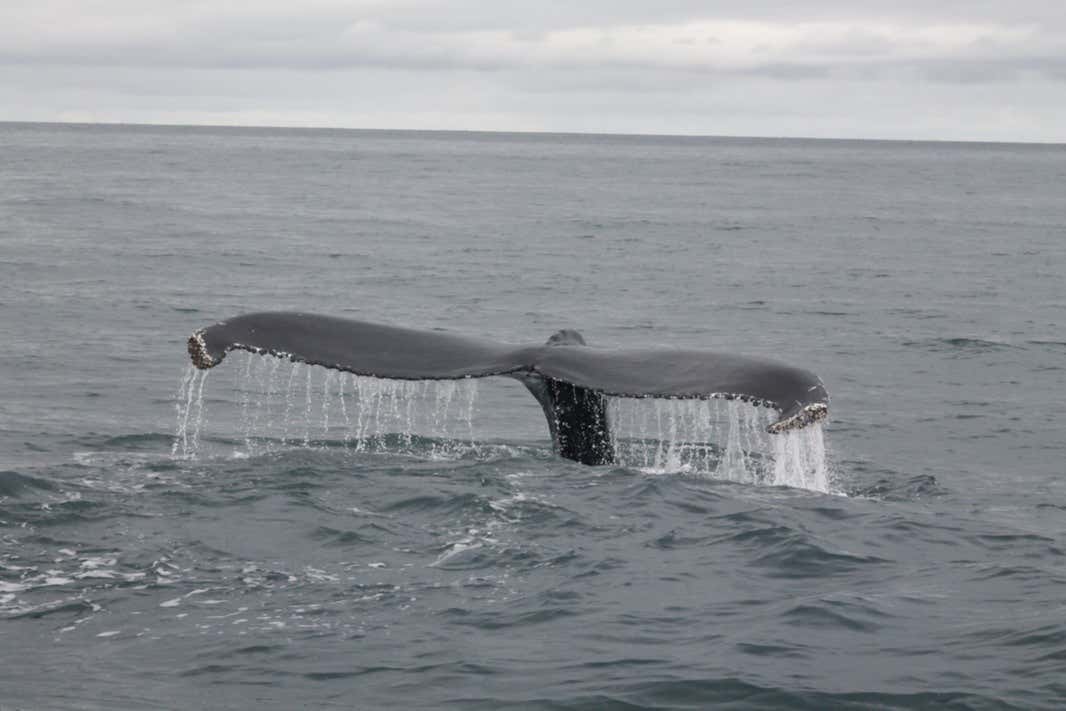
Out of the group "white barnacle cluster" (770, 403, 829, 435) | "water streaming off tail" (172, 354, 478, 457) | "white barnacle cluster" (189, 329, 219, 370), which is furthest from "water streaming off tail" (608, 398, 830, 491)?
"white barnacle cluster" (189, 329, 219, 370)

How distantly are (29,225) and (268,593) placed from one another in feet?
106

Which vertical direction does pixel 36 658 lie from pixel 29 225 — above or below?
below

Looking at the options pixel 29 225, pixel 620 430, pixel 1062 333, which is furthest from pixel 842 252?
pixel 620 430

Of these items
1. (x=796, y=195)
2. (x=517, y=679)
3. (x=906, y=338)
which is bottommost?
(x=517, y=679)

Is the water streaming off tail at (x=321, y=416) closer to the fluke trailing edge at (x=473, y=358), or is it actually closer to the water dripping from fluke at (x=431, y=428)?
the water dripping from fluke at (x=431, y=428)

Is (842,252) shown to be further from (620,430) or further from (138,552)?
(138,552)

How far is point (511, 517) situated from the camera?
9016mm

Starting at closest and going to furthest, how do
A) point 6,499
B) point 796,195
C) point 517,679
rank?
point 517,679 → point 6,499 → point 796,195

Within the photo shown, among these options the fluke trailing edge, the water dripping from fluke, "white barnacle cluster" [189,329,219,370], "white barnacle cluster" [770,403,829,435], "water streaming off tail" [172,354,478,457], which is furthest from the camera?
"water streaming off tail" [172,354,478,457]

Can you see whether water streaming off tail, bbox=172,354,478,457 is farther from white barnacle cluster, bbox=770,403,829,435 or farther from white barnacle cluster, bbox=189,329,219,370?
white barnacle cluster, bbox=770,403,829,435

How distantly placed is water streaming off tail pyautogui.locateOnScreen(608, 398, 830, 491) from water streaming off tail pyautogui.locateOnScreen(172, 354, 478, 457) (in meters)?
1.48

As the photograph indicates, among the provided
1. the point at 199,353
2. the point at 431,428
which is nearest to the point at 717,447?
the point at 431,428

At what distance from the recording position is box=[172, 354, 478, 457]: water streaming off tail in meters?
12.8

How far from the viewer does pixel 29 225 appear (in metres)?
37.6
